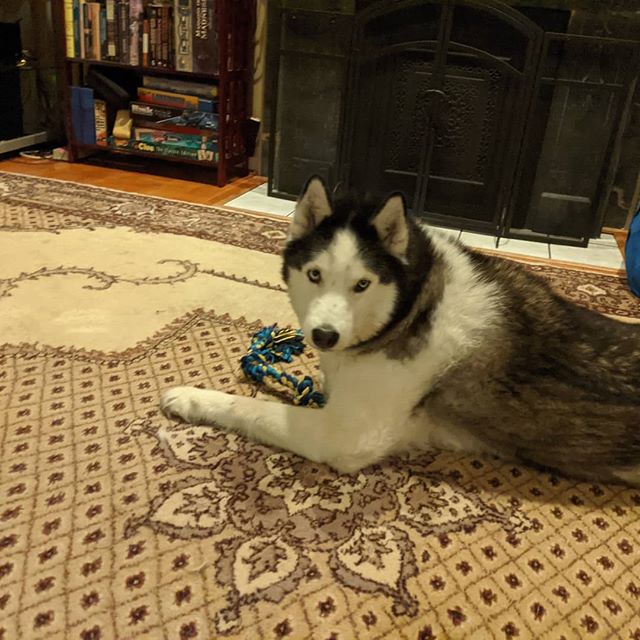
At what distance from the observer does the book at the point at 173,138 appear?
13.2 ft

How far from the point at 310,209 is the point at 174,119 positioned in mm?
3004

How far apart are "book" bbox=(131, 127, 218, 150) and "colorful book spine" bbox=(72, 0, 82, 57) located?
2.02 ft

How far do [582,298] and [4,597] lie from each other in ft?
8.36

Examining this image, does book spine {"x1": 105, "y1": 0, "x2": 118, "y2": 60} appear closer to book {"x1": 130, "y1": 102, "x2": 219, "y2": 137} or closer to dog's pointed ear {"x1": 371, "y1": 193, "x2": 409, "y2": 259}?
book {"x1": 130, "y1": 102, "x2": 219, "y2": 137}

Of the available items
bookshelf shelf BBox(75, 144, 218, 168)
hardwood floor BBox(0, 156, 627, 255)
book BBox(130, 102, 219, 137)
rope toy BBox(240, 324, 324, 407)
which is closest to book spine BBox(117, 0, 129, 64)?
book BBox(130, 102, 219, 137)

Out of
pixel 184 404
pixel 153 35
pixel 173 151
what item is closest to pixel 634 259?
pixel 184 404

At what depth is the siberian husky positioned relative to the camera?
1385mm

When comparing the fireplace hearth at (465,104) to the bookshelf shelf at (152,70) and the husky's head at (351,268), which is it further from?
the husky's head at (351,268)

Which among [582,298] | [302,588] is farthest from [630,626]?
[582,298]

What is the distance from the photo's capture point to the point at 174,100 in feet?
13.2

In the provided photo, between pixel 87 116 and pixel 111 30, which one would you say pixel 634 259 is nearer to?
pixel 111 30

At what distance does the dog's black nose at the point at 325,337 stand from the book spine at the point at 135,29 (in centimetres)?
337

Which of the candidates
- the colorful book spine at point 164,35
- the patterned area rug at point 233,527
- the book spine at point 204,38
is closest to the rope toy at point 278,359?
the patterned area rug at point 233,527

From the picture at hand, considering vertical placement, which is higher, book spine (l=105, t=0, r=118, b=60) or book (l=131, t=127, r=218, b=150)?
book spine (l=105, t=0, r=118, b=60)
